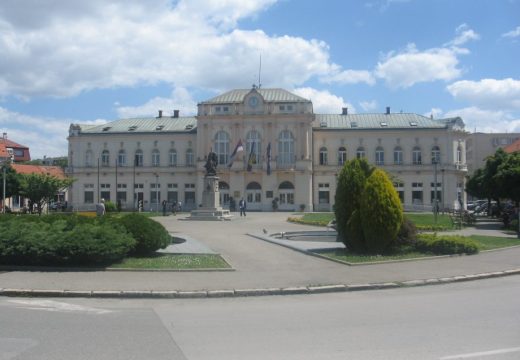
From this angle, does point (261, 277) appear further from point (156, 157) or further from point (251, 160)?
point (156, 157)

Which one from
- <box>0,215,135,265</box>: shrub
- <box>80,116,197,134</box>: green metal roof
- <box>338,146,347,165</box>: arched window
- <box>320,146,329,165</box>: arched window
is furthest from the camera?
<box>80,116,197,134</box>: green metal roof

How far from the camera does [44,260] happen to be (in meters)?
14.7

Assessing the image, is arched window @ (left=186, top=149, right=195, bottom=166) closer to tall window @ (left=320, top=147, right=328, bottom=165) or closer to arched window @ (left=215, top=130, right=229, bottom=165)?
arched window @ (left=215, top=130, right=229, bottom=165)

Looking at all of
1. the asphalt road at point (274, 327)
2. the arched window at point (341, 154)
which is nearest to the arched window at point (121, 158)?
the arched window at point (341, 154)

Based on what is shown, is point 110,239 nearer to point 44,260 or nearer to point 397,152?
point 44,260

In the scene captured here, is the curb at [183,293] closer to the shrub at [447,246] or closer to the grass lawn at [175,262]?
the grass lawn at [175,262]

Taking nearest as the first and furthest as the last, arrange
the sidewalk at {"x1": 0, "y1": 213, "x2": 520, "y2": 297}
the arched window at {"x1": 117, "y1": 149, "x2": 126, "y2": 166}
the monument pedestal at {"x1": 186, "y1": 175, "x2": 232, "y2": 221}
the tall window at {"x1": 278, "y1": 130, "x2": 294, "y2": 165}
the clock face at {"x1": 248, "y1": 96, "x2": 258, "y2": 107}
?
the sidewalk at {"x1": 0, "y1": 213, "x2": 520, "y2": 297}, the monument pedestal at {"x1": 186, "y1": 175, "x2": 232, "y2": 221}, the tall window at {"x1": 278, "y1": 130, "x2": 294, "y2": 165}, the clock face at {"x1": 248, "y1": 96, "x2": 258, "y2": 107}, the arched window at {"x1": 117, "y1": 149, "x2": 126, "y2": 166}

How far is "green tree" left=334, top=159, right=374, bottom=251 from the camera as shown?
1809 cm

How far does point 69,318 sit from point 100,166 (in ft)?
255

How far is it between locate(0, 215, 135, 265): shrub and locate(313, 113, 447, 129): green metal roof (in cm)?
6795

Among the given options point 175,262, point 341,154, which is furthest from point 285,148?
→ point 175,262

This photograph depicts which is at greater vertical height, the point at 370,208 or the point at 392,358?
the point at 370,208

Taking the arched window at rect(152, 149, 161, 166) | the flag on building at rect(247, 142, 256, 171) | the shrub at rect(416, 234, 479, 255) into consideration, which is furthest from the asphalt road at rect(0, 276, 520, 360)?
the arched window at rect(152, 149, 161, 166)

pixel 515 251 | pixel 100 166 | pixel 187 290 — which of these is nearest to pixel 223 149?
pixel 100 166
